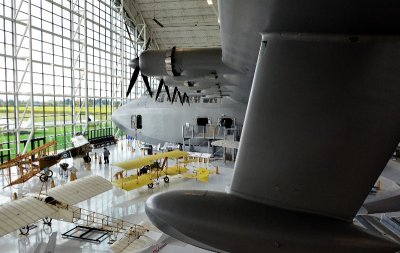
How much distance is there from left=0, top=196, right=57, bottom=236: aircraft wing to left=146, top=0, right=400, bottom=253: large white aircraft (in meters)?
8.97

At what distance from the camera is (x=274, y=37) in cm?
304

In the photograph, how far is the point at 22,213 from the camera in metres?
11.2

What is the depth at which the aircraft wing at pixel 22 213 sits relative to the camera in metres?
10.4

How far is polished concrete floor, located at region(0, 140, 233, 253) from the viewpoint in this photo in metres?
11.5

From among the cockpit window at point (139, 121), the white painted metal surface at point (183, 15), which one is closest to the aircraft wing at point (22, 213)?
the cockpit window at point (139, 121)

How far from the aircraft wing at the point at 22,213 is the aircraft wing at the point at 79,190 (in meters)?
1.34

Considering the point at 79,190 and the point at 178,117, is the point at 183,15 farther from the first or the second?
the point at 79,190

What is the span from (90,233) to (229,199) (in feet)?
35.8

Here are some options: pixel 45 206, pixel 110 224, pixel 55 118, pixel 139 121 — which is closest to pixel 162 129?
pixel 139 121

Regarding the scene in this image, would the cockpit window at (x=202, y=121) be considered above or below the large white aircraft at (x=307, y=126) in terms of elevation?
below

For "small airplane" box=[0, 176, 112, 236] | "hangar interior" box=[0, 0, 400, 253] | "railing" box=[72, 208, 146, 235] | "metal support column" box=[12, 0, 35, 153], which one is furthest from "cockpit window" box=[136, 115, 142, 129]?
"railing" box=[72, 208, 146, 235]

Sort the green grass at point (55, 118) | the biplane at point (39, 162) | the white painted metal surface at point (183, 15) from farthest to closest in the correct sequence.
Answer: the white painted metal surface at point (183, 15) < the green grass at point (55, 118) < the biplane at point (39, 162)

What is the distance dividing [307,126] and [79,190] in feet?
44.8

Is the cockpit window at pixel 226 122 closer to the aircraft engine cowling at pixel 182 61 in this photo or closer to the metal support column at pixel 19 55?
the metal support column at pixel 19 55
